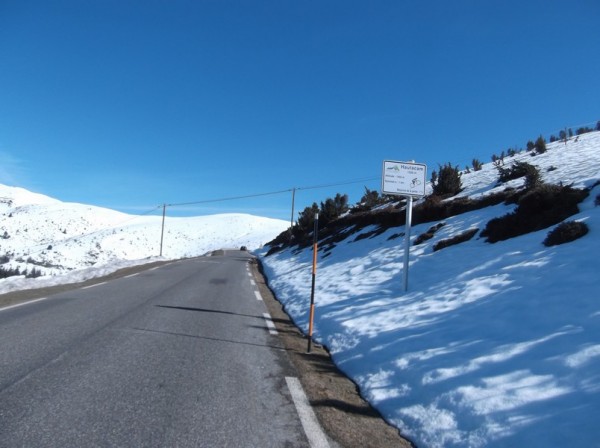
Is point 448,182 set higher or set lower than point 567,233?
higher

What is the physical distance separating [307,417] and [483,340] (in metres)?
2.58

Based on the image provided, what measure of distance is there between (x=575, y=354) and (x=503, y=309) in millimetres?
2011

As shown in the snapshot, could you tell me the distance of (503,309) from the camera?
6.42 meters

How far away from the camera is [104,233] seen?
10475 cm

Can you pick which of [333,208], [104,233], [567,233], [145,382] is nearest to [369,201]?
[333,208]

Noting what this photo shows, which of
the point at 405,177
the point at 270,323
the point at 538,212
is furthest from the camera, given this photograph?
the point at 538,212

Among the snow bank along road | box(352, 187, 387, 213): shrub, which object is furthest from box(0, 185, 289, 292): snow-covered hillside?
the snow bank along road

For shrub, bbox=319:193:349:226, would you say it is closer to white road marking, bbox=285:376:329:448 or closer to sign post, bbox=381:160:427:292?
sign post, bbox=381:160:427:292

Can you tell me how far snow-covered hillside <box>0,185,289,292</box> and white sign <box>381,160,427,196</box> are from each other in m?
57.3

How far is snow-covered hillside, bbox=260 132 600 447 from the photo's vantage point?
380 centimetres

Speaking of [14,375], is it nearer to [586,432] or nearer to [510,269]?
[586,432]

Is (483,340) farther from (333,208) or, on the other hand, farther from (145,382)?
(333,208)

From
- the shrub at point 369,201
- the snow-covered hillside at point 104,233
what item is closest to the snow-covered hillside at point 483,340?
the shrub at point 369,201

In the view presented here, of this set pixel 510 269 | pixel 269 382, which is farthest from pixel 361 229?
pixel 269 382
